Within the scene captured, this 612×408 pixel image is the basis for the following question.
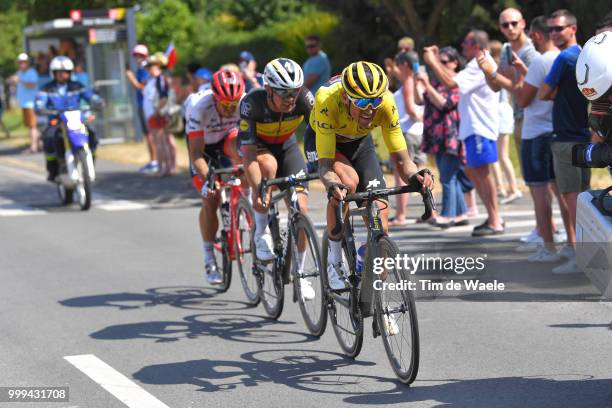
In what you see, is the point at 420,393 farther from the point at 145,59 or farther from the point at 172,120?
the point at 145,59

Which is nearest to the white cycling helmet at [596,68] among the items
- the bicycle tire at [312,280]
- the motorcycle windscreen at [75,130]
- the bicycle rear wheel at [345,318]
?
the bicycle rear wheel at [345,318]

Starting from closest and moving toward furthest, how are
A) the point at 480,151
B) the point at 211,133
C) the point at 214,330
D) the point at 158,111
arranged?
the point at 214,330
the point at 211,133
the point at 480,151
the point at 158,111

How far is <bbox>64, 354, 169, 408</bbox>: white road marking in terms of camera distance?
6.55 m

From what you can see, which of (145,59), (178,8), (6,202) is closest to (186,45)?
(178,8)

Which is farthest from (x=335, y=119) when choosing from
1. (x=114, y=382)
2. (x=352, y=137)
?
(x=114, y=382)

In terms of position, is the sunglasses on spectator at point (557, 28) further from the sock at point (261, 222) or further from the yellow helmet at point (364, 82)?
the yellow helmet at point (364, 82)

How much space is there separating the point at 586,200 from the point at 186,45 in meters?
35.7

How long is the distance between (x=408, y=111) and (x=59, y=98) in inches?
235

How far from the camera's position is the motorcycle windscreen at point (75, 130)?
16.0 metres

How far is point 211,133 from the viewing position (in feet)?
31.8

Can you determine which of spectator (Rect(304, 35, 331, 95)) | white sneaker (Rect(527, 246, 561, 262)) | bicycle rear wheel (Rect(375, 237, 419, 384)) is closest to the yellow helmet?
bicycle rear wheel (Rect(375, 237, 419, 384))

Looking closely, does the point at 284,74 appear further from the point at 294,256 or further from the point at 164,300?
the point at 164,300

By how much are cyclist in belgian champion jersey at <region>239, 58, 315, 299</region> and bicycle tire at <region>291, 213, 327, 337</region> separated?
0.06m

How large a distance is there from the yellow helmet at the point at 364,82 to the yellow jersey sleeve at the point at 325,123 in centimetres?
43
